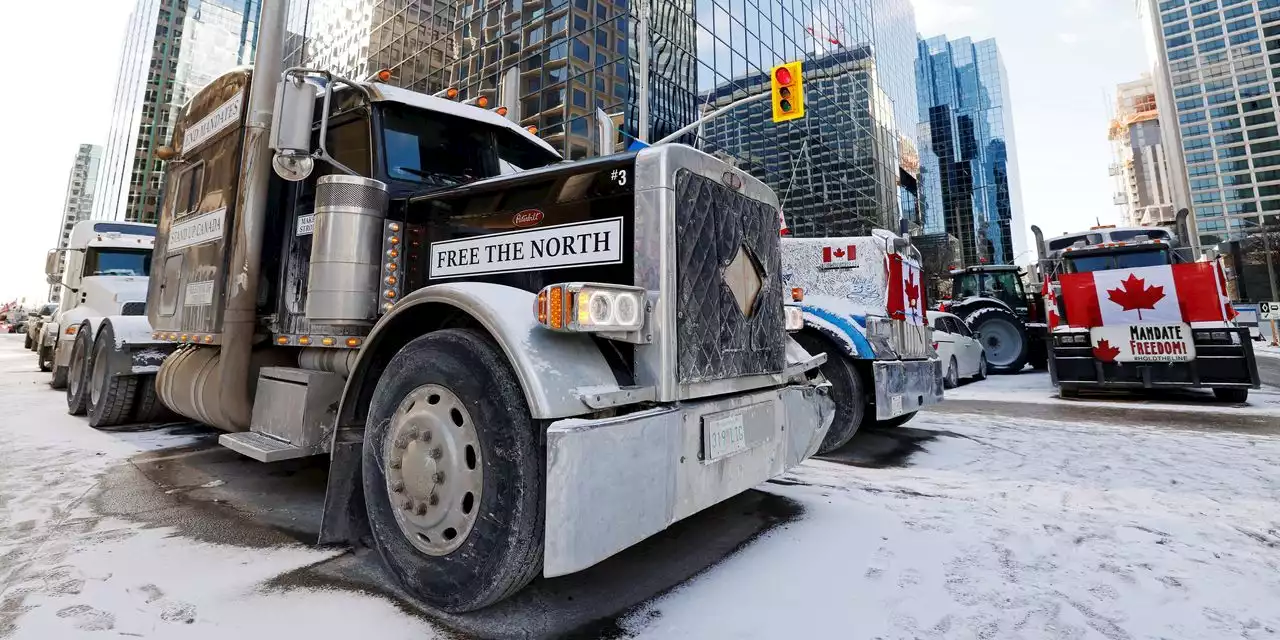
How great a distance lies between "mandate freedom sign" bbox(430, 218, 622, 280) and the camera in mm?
2441

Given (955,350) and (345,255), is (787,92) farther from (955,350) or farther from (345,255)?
(345,255)

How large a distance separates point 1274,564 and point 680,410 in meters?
3.04

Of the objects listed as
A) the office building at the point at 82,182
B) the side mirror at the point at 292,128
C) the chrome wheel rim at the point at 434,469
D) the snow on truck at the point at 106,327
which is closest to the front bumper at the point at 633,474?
A: the chrome wheel rim at the point at 434,469

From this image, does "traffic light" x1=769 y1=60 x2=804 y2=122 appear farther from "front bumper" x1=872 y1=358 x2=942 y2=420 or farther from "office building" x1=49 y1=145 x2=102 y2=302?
"office building" x1=49 y1=145 x2=102 y2=302

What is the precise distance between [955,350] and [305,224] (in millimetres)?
11486

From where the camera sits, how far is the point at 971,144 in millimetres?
98625

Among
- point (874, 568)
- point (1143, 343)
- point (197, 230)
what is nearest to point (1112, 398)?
point (1143, 343)

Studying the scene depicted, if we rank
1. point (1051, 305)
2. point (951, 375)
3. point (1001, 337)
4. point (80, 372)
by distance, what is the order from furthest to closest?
point (1001, 337) → point (951, 375) → point (1051, 305) → point (80, 372)

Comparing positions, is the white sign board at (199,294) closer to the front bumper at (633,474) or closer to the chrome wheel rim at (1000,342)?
the front bumper at (633,474)

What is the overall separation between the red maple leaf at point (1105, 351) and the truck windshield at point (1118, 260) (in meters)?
1.81

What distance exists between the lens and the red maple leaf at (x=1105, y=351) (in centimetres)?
837

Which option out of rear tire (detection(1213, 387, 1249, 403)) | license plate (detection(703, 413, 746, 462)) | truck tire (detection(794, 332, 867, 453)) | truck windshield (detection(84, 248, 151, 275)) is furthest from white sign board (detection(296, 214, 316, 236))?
rear tire (detection(1213, 387, 1249, 403))

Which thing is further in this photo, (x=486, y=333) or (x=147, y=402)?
(x=147, y=402)

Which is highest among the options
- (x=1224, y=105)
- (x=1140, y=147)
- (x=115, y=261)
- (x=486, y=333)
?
(x=1140, y=147)
